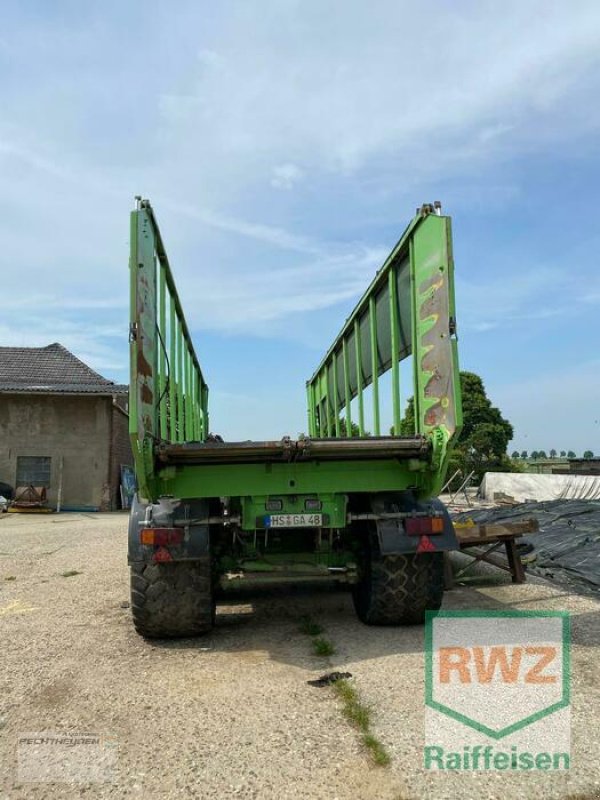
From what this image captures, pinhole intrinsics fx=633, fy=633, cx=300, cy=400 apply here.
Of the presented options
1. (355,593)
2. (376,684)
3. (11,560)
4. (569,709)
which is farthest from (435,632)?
(11,560)

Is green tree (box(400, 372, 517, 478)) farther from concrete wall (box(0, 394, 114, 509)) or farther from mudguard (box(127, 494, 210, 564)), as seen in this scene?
mudguard (box(127, 494, 210, 564))

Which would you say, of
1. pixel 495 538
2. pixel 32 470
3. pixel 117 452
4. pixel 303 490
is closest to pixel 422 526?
pixel 303 490

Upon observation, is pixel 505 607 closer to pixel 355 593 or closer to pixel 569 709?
pixel 355 593

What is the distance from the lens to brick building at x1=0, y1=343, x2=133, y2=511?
1969 cm

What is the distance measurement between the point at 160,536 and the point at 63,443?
16.5m

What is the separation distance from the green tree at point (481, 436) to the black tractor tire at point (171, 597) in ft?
88.5

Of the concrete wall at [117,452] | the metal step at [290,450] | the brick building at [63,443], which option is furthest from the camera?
the concrete wall at [117,452]

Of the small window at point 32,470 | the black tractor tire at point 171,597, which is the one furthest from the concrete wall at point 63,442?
the black tractor tire at point 171,597

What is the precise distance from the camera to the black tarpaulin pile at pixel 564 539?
23.0 ft

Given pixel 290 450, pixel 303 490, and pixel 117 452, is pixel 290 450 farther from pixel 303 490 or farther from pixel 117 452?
pixel 117 452

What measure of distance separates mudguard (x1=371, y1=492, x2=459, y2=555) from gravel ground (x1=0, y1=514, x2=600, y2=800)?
686mm

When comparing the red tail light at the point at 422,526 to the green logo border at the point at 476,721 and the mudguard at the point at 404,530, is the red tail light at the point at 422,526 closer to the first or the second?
the mudguard at the point at 404,530

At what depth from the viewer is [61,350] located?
2484cm

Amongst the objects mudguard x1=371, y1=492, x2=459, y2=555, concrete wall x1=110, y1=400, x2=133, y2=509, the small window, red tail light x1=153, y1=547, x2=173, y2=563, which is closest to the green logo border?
mudguard x1=371, y1=492, x2=459, y2=555
